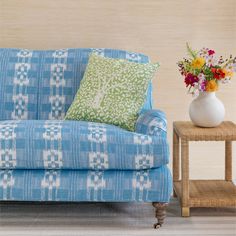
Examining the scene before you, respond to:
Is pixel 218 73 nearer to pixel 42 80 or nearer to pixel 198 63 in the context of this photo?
pixel 198 63

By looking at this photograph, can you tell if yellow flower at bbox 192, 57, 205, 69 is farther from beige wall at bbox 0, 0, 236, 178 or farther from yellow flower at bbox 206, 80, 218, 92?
beige wall at bbox 0, 0, 236, 178

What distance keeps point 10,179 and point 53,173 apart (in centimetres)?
22

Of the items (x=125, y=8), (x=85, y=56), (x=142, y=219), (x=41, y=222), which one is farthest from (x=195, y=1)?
(x=41, y=222)

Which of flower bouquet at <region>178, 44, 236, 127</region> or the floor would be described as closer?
the floor

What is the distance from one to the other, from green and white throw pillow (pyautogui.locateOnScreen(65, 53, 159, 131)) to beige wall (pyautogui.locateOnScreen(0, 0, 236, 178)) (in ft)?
1.92

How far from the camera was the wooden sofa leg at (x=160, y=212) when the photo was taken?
2.88 metres

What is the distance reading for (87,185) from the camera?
9.39 feet

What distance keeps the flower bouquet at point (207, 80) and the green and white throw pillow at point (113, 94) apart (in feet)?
0.89

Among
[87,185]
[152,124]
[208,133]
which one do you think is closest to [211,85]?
[208,133]

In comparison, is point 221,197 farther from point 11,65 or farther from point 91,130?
point 11,65

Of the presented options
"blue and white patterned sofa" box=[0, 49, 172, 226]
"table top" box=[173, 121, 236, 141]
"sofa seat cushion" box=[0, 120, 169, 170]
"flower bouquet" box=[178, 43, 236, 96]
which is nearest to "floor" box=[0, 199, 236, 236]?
"blue and white patterned sofa" box=[0, 49, 172, 226]

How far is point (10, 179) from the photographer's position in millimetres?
2861

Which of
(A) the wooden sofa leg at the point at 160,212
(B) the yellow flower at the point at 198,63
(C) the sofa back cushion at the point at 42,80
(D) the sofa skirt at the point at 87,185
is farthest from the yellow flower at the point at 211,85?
(A) the wooden sofa leg at the point at 160,212

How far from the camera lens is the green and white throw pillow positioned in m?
3.20
